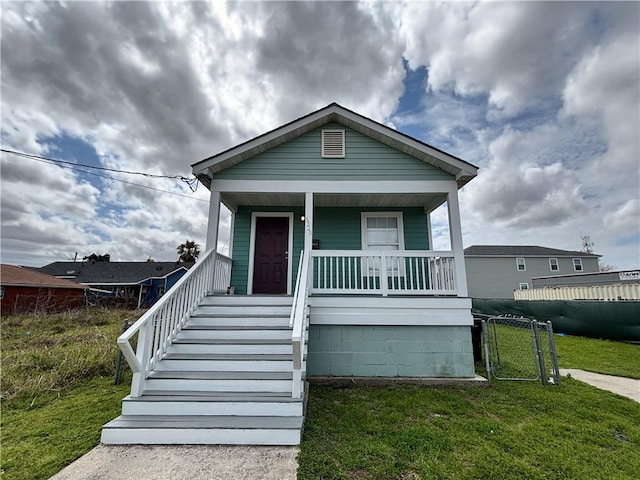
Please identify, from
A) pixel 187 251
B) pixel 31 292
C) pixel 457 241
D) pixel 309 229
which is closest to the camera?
pixel 457 241

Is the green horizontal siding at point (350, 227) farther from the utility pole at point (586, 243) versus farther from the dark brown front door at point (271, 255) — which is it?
the utility pole at point (586, 243)

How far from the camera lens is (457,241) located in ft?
18.2

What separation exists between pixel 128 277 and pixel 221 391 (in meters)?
28.0

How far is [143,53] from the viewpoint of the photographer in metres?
7.80

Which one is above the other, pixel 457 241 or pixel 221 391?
pixel 457 241

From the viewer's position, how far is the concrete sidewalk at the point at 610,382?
185 inches

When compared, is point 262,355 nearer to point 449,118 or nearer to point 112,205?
point 449,118

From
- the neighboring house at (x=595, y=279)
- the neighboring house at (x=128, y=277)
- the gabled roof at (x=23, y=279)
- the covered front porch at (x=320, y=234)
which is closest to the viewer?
the covered front porch at (x=320, y=234)

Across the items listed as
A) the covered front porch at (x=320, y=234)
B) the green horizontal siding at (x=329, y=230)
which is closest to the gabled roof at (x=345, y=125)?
the covered front porch at (x=320, y=234)

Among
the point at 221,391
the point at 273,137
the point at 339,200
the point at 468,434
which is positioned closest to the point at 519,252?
the point at 339,200

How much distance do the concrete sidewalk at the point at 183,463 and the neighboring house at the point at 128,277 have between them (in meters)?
24.9

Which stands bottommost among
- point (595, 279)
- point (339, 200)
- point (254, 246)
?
point (595, 279)

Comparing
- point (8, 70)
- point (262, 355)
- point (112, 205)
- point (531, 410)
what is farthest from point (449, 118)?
point (112, 205)

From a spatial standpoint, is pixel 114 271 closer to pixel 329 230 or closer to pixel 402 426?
pixel 329 230
